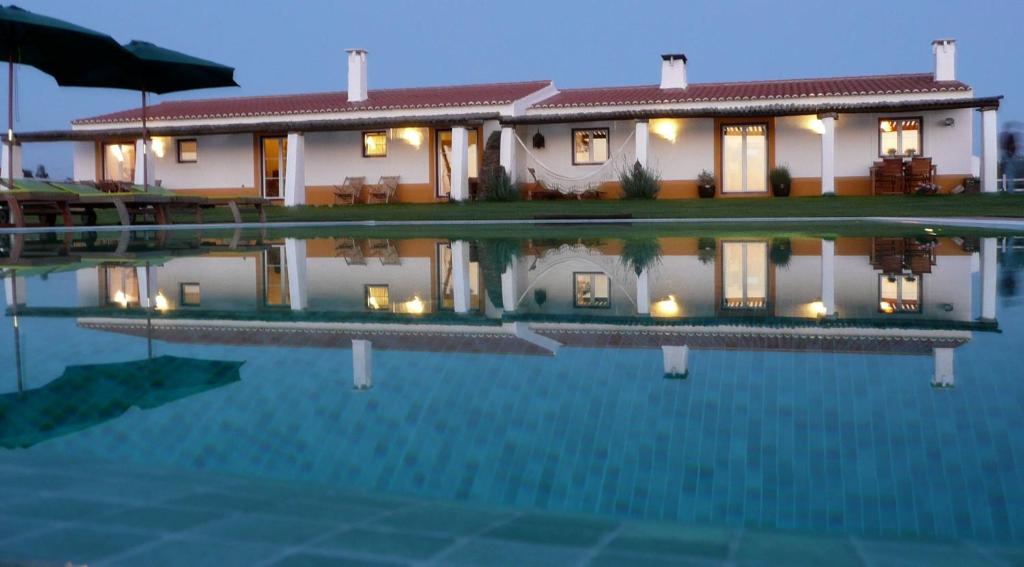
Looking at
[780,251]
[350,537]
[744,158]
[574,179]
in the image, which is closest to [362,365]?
[350,537]

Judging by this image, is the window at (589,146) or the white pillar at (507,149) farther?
the window at (589,146)

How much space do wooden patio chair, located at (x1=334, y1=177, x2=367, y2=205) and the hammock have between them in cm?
421

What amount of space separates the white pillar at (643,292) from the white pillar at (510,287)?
1.99 ft

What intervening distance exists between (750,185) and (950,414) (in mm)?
22392

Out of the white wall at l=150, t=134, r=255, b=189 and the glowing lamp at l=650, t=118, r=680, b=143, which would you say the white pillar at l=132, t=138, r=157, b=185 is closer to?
the white wall at l=150, t=134, r=255, b=189

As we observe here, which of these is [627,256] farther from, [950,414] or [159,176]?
[159,176]

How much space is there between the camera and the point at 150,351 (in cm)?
374

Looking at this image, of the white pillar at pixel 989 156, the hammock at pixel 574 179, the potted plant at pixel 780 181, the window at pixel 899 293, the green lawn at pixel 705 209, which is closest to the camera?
the window at pixel 899 293

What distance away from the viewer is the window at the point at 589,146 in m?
24.9

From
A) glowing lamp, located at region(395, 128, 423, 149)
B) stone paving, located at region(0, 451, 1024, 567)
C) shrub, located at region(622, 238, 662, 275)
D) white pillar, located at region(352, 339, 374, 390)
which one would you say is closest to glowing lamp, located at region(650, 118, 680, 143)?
glowing lamp, located at region(395, 128, 423, 149)

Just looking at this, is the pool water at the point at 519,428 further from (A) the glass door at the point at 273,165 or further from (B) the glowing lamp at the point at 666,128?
(A) the glass door at the point at 273,165

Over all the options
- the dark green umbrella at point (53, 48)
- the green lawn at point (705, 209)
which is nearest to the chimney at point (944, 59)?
the green lawn at point (705, 209)

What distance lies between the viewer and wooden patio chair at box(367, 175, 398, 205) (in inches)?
983

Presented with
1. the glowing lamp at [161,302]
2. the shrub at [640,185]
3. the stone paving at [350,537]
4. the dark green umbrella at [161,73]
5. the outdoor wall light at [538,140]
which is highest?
the dark green umbrella at [161,73]
